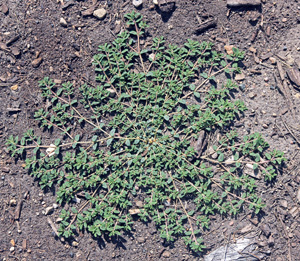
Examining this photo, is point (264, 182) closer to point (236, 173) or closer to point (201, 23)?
point (236, 173)

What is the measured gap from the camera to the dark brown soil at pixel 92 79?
328 centimetres

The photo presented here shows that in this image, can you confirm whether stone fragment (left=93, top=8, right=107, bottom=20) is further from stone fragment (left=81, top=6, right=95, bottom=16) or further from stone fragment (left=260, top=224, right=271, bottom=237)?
stone fragment (left=260, top=224, right=271, bottom=237)

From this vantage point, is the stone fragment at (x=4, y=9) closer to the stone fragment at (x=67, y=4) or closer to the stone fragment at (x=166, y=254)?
the stone fragment at (x=67, y=4)

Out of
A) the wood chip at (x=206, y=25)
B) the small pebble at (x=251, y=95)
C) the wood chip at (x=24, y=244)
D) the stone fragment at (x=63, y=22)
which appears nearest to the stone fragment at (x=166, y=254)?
the wood chip at (x=24, y=244)

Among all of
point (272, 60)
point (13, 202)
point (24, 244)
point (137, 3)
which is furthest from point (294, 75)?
point (24, 244)

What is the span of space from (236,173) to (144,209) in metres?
1.11

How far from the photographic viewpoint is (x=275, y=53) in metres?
3.32

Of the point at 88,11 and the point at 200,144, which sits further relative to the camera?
the point at 88,11

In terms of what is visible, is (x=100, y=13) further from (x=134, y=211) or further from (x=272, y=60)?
(x=134, y=211)

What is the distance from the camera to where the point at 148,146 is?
3229 mm

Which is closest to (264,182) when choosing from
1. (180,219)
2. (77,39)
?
(180,219)

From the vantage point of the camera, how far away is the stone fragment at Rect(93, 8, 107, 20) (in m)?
3.35

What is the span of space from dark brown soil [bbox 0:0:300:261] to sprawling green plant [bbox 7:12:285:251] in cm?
15

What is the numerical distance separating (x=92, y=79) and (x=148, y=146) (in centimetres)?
102
